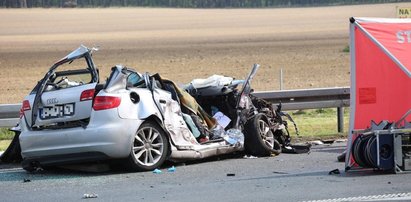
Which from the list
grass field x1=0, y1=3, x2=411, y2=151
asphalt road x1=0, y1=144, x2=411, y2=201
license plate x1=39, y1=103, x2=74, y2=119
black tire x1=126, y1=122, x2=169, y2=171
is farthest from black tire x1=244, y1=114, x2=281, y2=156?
grass field x1=0, y1=3, x2=411, y2=151

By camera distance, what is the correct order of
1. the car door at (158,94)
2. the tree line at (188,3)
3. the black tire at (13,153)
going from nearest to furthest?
1. the car door at (158,94)
2. the black tire at (13,153)
3. the tree line at (188,3)

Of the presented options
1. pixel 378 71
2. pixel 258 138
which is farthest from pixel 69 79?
pixel 378 71

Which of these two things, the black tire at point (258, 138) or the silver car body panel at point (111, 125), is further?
the black tire at point (258, 138)

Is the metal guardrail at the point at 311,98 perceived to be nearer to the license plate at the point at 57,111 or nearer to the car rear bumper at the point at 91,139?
the car rear bumper at the point at 91,139

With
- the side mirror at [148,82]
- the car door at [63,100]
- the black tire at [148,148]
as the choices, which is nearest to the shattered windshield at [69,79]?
the car door at [63,100]

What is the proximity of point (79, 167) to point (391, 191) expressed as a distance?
154 inches

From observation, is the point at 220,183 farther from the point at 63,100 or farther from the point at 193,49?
the point at 193,49

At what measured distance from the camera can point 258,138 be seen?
12.2 m

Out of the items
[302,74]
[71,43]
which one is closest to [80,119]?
[302,74]

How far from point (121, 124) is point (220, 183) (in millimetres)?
1503

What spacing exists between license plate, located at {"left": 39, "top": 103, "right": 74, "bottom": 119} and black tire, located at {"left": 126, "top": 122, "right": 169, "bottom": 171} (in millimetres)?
834

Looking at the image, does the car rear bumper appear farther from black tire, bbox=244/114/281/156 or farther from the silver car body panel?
black tire, bbox=244/114/281/156

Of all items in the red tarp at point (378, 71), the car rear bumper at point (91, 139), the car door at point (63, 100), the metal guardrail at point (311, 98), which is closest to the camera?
the red tarp at point (378, 71)

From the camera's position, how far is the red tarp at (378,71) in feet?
34.5
